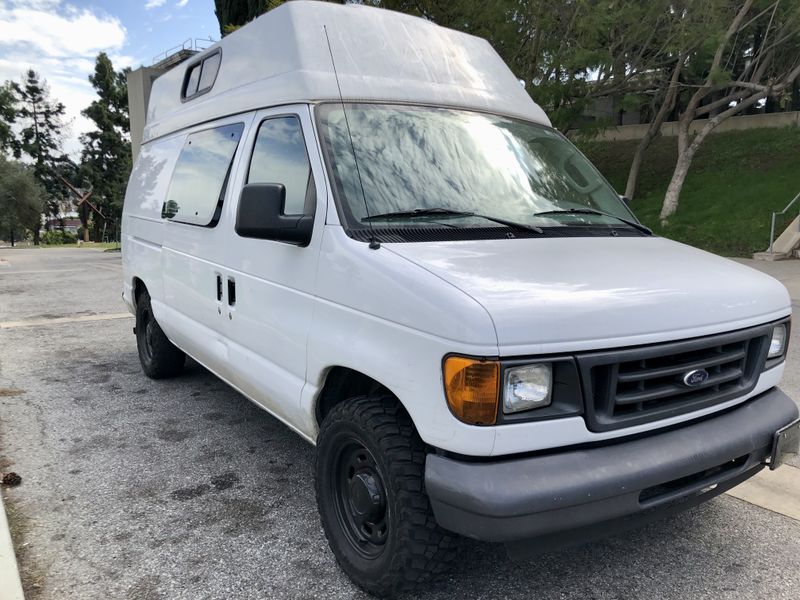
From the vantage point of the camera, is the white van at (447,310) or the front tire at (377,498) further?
the front tire at (377,498)

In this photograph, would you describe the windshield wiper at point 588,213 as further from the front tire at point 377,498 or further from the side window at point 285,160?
the front tire at point 377,498

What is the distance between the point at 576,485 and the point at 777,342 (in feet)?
4.78

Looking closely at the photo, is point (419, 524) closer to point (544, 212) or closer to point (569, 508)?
point (569, 508)

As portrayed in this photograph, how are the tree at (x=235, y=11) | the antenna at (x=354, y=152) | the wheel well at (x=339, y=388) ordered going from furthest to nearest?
the tree at (x=235, y=11)
the wheel well at (x=339, y=388)
the antenna at (x=354, y=152)

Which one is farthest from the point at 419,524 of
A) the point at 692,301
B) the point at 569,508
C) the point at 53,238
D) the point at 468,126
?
the point at 53,238

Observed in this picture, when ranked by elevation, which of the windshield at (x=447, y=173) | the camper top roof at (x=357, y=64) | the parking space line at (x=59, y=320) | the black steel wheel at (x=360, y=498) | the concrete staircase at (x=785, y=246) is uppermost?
the camper top roof at (x=357, y=64)

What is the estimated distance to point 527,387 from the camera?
6.86 ft

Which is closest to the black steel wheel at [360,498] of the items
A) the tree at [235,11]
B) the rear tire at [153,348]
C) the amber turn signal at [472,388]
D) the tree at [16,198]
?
the amber turn signal at [472,388]

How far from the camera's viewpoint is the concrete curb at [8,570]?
8.23 ft

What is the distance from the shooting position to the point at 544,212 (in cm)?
306

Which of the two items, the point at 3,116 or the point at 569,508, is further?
the point at 3,116

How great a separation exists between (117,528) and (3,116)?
6330 centimetres

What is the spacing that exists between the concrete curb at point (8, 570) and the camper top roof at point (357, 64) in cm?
250

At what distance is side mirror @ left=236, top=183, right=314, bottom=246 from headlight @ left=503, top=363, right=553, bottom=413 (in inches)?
46.5
